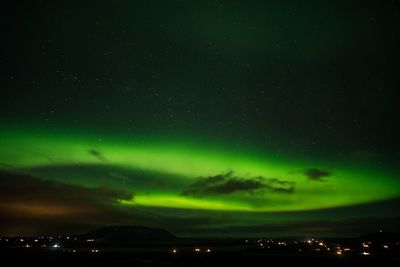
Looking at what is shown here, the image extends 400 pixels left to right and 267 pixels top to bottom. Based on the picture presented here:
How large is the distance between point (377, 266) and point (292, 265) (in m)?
15.4

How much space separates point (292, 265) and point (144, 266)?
2695 cm

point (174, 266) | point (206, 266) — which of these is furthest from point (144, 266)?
point (206, 266)

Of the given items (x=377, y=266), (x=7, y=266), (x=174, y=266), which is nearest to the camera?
(x=7, y=266)

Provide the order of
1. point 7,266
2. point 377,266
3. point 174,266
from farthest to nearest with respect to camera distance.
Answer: point 377,266, point 174,266, point 7,266

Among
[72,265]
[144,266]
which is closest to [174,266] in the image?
[144,266]

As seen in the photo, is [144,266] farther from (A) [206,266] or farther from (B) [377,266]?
(B) [377,266]

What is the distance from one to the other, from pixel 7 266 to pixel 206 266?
3154 cm

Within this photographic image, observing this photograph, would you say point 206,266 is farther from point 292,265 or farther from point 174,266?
point 292,265

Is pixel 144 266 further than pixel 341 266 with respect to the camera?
No

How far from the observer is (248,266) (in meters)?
69.1

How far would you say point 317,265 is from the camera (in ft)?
239

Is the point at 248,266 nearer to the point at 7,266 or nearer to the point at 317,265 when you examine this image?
the point at 317,265

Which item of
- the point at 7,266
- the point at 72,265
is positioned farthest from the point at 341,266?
the point at 7,266

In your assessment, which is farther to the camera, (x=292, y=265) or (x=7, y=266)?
(x=292, y=265)
